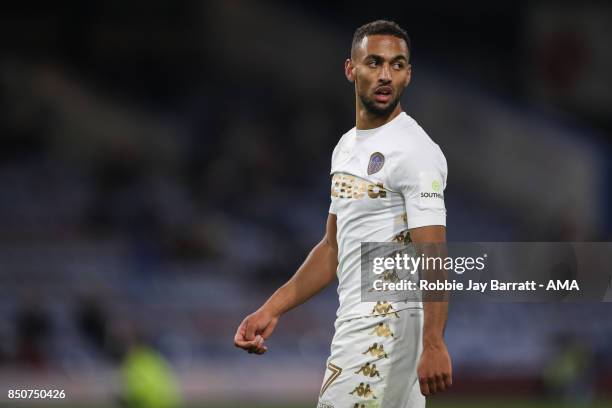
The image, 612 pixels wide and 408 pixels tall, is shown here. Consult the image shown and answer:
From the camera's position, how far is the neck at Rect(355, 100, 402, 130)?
4484mm

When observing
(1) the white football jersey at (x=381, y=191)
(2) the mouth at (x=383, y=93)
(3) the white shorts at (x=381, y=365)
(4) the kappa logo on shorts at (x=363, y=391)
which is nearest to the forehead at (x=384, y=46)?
(2) the mouth at (x=383, y=93)

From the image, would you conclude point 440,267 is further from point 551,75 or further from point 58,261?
point 551,75

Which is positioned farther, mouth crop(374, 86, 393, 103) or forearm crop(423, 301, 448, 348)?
mouth crop(374, 86, 393, 103)

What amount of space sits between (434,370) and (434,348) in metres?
0.08

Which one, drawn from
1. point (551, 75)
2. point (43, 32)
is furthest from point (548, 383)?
point (43, 32)

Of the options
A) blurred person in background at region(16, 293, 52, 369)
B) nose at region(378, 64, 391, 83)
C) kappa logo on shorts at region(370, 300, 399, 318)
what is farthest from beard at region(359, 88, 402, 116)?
blurred person in background at region(16, 293, 52, 369)

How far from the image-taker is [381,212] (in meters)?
4.33

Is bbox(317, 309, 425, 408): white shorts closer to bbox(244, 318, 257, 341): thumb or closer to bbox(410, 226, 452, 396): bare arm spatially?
bbox(410, 226, 452, 396): bare arm

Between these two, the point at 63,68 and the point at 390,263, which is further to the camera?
the point at 63,68

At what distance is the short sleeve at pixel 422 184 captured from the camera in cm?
411

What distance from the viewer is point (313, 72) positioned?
65.9ft

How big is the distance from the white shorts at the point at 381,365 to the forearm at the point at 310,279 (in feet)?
1.62

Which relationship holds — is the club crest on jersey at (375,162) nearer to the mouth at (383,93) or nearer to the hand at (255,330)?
the mouth at (383,93)

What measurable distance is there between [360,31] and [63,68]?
50.2ft
